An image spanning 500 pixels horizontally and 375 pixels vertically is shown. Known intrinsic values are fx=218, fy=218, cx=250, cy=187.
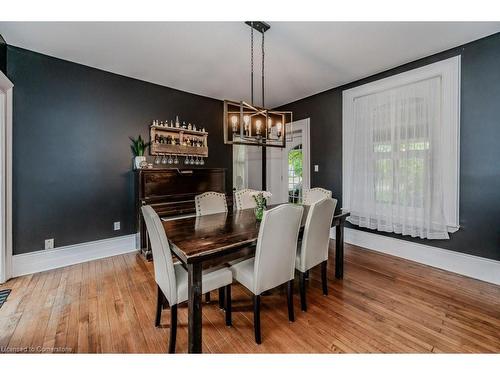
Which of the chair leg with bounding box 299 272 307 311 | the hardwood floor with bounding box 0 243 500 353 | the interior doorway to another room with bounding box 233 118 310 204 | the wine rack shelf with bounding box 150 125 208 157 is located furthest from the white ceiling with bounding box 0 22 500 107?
the hardwood floor with bounding box 0 243 500 353

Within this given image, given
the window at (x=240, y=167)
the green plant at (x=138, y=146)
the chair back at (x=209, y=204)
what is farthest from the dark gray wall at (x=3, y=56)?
the window at (x=240, y=167)

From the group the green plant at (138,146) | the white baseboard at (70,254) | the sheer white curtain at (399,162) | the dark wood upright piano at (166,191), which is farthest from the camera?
the green plant at (138,146)

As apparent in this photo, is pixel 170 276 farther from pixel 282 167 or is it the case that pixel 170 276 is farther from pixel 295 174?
pixel 282 167

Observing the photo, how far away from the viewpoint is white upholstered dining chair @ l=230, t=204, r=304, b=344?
1575 millimetres

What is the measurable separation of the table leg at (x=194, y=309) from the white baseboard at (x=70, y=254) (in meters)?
2.56

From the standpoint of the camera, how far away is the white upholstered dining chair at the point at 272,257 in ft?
5.17

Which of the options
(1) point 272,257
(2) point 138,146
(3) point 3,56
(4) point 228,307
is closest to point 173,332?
(4) point 228,307

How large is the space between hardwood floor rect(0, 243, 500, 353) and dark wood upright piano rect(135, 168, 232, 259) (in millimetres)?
870

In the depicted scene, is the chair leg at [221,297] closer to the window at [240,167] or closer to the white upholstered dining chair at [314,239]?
the white upholstered dining chair at [314,239]

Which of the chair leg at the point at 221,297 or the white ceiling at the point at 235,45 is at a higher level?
the white ceiling at the point at 235,45

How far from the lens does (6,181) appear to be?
246cm

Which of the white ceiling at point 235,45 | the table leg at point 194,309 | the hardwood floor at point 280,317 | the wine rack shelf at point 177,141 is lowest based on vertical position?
the hardwood floor at point 280,317
